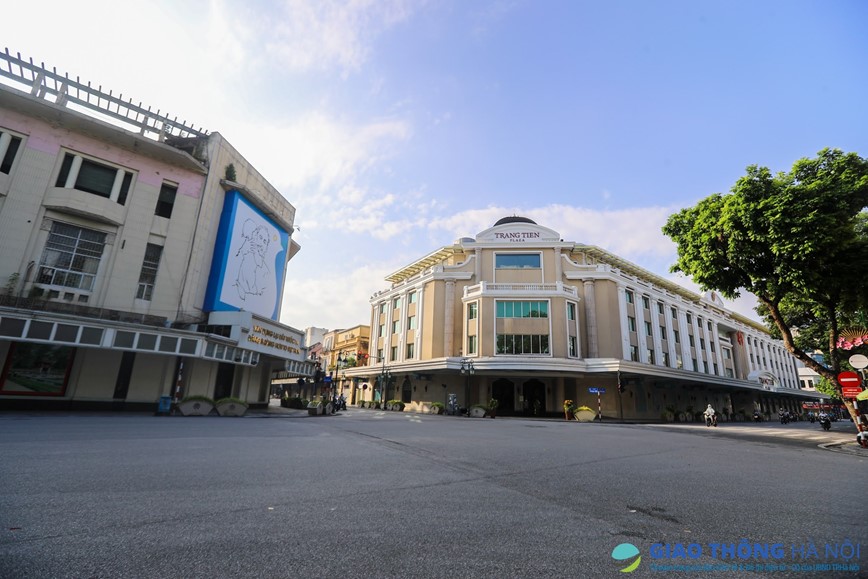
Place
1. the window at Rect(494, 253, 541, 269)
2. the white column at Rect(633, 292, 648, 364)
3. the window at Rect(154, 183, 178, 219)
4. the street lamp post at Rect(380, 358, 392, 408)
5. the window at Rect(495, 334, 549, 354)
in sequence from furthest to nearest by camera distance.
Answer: the street lamp post at Rect(380, 358, 392, 408) → the window at Rect(494, 253, 541, 269) → the white column at Rect(633, 292, 648, 364) → the window at Rect(495, 334, 549, 354) → the window at Rect(154, 183, 178, 219)

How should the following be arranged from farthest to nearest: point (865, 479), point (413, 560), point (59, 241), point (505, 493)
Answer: point (59, 241), point (865, 479), point (505, 493), point (413, 560)

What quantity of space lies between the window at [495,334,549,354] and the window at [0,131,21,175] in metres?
32.7

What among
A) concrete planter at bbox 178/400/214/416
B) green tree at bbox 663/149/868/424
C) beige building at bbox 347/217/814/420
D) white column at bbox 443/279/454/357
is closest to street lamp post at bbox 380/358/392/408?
beige building at bbox 347/217/814/420

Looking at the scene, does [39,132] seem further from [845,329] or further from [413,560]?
[845,329]

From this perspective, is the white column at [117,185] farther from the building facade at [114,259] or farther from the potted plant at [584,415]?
the potted plant at [584,415]

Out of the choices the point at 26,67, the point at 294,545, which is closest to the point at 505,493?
the point at 294,545

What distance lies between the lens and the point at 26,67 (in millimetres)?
20047

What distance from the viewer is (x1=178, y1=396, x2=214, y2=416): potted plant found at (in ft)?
62.6

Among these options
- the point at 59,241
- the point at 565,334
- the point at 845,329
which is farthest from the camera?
the point at 565,334

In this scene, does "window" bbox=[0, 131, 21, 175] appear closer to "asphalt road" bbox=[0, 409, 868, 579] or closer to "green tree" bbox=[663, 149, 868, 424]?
"asphalt road" bbox=[0, 409, 868, 579]

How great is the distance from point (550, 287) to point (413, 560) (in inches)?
1402

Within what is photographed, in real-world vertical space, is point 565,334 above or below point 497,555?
above

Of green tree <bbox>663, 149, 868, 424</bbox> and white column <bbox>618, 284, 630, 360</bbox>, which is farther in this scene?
white column <bbox>618, 284, 630, 360</bbox>

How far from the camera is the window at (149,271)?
70.6ft
